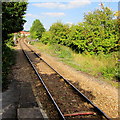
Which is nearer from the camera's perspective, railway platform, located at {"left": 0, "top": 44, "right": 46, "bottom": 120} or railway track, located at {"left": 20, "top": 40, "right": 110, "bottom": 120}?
railway platform, located at {"left": 0, "top": 44, "right": 46, "bottom": 120}

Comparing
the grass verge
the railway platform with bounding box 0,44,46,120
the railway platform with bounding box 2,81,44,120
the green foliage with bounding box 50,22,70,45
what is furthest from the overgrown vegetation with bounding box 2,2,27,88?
the green foliage with bounding box 50,22,70,45

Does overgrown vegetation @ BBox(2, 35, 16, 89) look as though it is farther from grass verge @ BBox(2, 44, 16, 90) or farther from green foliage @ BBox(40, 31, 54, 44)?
green foliage @ BBox(40, 31, 54, 44)

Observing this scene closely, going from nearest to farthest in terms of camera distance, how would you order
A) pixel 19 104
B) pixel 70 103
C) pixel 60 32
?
1. pixel 19 104
2. pixel 70 103
3. pixel 60 32

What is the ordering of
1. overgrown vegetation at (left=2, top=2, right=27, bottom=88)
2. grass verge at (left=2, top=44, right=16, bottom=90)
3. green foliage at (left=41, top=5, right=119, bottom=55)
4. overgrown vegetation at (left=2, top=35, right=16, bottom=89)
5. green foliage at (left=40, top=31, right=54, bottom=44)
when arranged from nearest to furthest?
1. grass verge at (left=2, top=44, right=16, bottom=90)
2. overgrown vegetation at (left=2, top=35, right=16, bottom=89)
3. overgrown vegetation at (left=2, top=2, right=27, bottom=88)
4. green foliage at (left=41, top=5, right=119, bottom=55)
5. green foliage at (left=40, top=31, right=54, bottom=44)

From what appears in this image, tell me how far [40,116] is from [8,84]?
4.11 m

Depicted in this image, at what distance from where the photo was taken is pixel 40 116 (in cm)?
575

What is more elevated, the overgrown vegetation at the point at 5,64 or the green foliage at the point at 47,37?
the green foliage at the point at 47,37

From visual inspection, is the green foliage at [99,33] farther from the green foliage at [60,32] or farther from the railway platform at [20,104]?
the railway platform at [20,104]

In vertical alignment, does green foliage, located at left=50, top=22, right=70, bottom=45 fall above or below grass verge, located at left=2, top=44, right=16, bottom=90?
above

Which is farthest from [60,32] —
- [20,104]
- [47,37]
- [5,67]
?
[20,104]

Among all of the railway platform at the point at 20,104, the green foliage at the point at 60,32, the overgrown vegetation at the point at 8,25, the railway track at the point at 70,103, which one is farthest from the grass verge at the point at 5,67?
the green foliage at the point at 60,32

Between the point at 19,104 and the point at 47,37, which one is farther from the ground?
the point at 47,37

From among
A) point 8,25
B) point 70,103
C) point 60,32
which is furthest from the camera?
point 60,32

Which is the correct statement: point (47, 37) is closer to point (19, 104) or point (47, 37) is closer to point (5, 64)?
point (5, 64)
